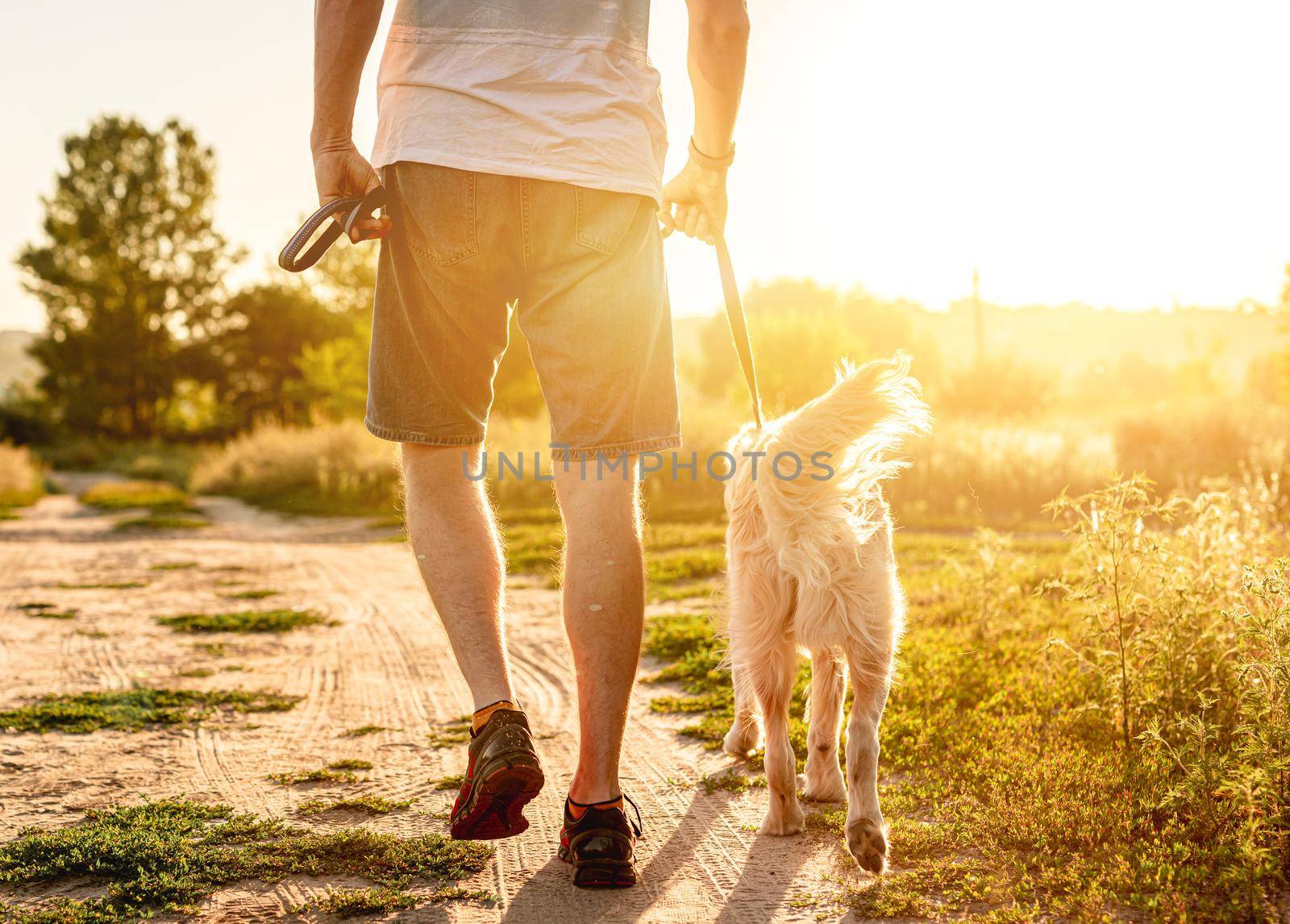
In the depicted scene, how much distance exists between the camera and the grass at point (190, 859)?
7.13 ft

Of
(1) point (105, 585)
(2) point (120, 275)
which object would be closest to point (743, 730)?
(1) point (105, 585)

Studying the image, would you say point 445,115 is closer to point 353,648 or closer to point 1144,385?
point 353,648

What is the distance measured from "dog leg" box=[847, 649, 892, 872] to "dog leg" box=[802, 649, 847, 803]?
1.11ft

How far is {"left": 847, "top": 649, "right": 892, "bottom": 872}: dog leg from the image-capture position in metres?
2.39

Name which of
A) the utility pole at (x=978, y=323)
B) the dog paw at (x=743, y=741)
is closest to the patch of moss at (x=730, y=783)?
the dog paw at (x=743, y=741)

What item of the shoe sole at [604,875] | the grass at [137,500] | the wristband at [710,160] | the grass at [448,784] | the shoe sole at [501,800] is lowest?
the grass at [137,500]

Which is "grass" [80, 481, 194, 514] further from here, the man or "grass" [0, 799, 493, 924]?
the man

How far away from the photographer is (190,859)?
234cm

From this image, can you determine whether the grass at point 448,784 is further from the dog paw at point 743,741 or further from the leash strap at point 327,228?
the leash strap at point 327,228

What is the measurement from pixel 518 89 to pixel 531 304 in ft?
1.67

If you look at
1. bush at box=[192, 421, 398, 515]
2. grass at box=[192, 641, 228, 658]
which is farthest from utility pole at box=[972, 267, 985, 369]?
grass at box=[192, 641, 228, 658]

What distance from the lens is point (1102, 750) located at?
3.09m

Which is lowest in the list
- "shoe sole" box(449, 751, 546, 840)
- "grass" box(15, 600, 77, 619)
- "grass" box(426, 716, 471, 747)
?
"grass" box(426, 716, 471, 747)

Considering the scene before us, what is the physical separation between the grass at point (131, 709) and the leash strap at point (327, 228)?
209 centimetres
